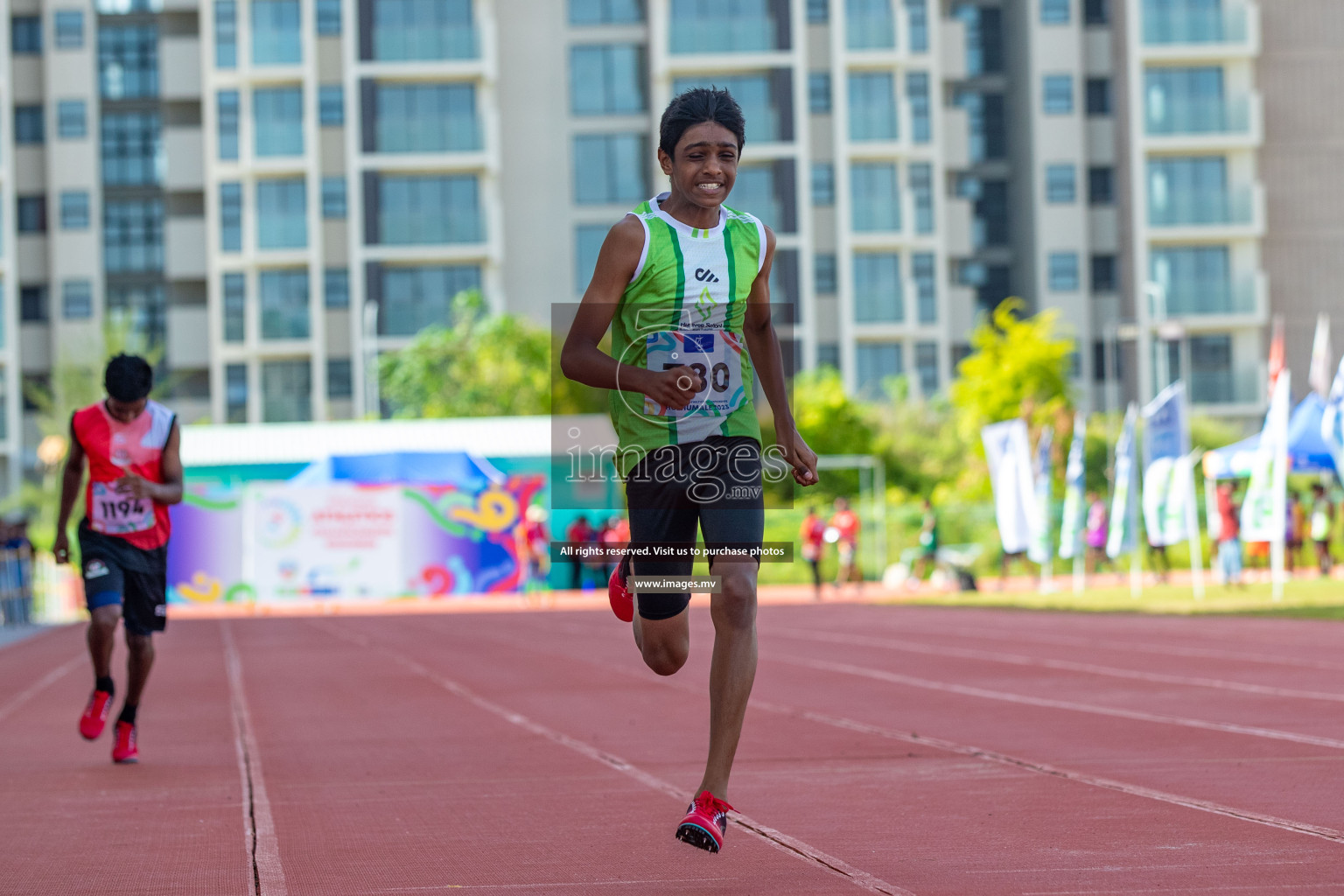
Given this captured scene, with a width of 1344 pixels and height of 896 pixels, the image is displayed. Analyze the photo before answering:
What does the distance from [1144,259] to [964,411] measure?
11.2 metres

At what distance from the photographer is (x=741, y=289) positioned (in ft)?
17.9

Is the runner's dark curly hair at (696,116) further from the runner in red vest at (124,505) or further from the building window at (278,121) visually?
the building window at (278,121)

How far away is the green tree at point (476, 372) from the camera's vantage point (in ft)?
175

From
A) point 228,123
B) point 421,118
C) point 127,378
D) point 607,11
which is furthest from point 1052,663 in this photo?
point 228,123

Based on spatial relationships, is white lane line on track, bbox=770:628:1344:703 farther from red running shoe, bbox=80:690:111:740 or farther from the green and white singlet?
red running shoe, bbox=80:690:111:740

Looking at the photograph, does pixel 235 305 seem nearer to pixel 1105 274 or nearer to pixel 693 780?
pixel 1105 274

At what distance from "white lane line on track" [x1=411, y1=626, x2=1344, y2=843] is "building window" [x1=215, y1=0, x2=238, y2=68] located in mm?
52426

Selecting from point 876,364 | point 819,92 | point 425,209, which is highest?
point 819,92

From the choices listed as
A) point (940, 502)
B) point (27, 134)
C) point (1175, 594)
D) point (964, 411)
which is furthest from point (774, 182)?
point (1175, 594)

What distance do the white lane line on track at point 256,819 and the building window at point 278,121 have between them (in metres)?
49.7

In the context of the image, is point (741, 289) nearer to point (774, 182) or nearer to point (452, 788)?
point (452, 788)

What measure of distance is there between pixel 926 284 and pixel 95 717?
180ft

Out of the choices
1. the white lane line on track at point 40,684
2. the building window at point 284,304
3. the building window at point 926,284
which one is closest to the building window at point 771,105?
the building window at point 926,284

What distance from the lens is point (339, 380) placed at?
60.5 meters
